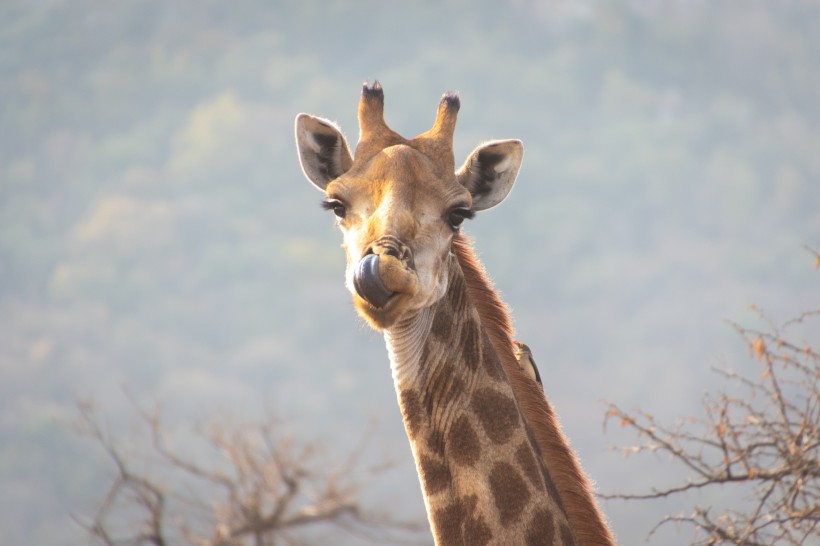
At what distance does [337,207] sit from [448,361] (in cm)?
145

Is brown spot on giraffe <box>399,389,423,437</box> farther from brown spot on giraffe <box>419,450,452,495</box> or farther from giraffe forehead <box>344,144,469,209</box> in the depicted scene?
giraffe forehead <box>344,144,469,209</box>

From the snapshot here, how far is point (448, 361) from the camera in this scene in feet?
24.8

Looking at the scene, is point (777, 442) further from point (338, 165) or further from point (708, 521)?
point (338, 165)

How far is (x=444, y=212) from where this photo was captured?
25.2 ft

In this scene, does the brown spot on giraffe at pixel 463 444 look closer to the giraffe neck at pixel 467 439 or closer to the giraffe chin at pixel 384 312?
the giraffe neck at pixel 467 439

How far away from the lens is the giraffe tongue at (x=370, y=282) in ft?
22.2

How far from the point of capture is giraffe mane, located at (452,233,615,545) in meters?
7.42

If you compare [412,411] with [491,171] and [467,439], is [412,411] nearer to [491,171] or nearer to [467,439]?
[467,439]

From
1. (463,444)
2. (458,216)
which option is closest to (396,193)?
(458,216)

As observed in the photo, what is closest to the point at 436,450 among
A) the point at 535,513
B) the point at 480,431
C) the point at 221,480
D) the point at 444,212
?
the point at 480,431

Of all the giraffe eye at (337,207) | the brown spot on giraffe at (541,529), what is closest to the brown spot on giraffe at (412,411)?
the brown spot on giraffe at (541,529)

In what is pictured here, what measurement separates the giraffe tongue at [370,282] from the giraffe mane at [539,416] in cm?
145

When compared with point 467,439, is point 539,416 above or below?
above

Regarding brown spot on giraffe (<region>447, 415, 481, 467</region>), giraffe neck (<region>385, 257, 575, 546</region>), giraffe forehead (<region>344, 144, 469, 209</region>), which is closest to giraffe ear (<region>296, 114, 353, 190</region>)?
giraffe forehead (<region>344, 144, 469, 209</region>)
